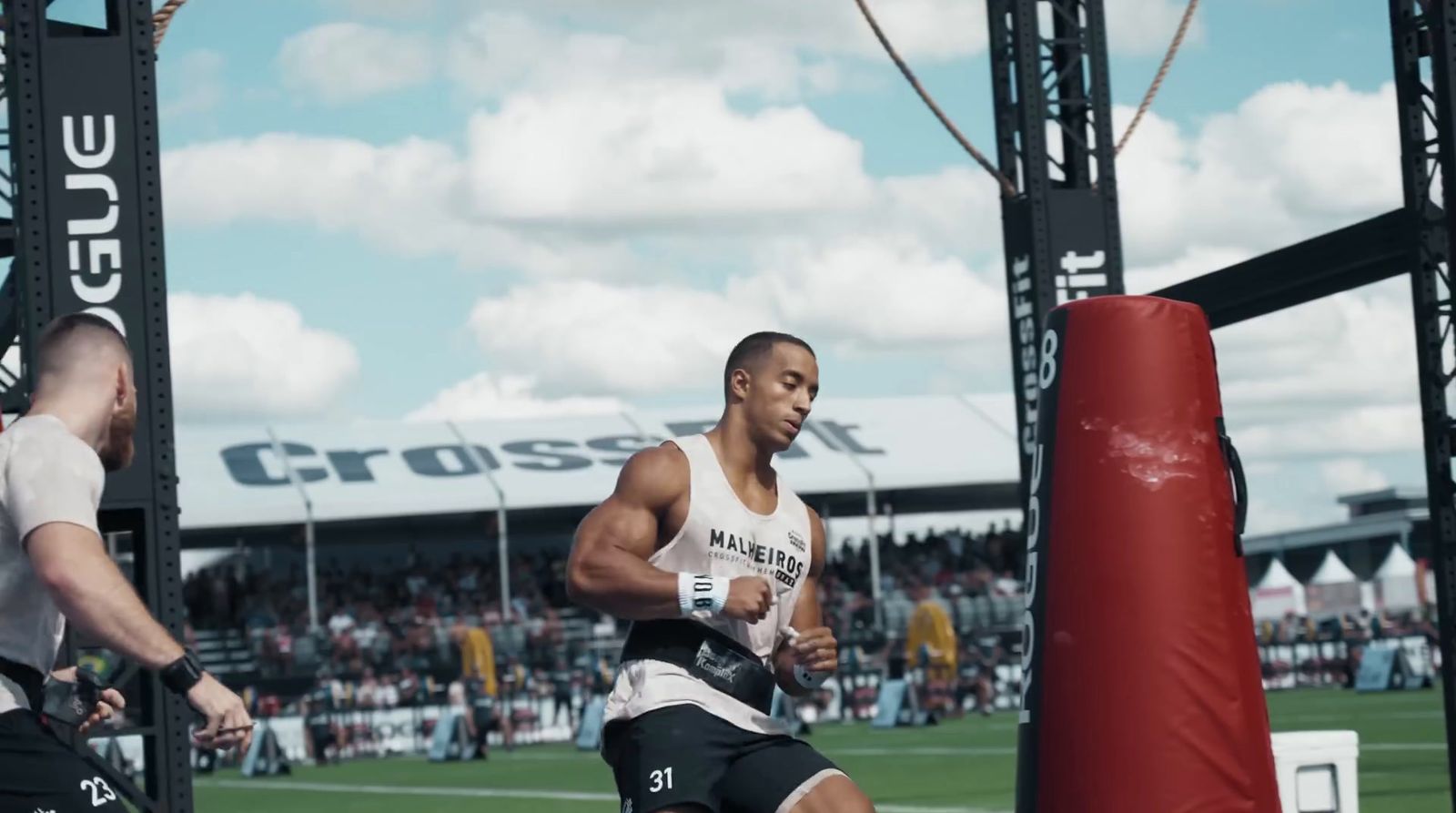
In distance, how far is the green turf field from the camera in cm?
1417

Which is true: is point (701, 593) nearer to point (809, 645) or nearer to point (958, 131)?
point (809, 645)

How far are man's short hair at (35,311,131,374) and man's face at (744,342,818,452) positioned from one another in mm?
1885

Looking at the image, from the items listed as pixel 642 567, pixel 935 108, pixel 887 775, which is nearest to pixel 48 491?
pixel 642 567

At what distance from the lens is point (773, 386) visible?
225 inches

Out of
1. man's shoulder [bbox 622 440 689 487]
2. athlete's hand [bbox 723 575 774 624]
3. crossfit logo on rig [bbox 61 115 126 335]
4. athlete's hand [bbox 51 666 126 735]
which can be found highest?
crossfit logo on rig [bbox 61 115 126 335]

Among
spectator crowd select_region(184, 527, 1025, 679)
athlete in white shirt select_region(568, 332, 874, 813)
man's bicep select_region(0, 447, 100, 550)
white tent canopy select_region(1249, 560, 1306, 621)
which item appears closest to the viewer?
man's bicep select_region(0, 447, 100, 550)

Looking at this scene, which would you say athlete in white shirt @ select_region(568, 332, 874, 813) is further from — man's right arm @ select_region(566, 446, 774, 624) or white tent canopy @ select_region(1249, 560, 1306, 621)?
white tent canopy @ select_region(1249, 560, 1306, 621)

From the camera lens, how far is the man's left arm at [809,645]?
5.65m

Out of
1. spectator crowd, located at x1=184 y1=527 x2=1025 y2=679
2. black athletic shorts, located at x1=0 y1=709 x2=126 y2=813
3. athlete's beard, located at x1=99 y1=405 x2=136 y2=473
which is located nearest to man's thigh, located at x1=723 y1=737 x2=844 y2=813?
black athletic shorts, located at x1=0 y1=709 x2=126 y2=813

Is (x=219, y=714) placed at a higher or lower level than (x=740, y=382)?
lower

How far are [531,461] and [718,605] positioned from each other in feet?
88.3

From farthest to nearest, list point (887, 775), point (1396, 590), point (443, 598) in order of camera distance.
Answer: point (1396, 590)
point (443, 598)
point (887, 775)

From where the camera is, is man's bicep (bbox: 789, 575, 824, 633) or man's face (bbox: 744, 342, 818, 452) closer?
man's face (bbox: 744, 342, 818, 452)

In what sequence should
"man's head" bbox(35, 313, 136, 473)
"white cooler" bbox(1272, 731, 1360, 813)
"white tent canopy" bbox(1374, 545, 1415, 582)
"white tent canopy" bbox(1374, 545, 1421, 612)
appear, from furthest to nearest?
"white tent canopy" bbox(1374, 545, 1421, 612)
"white tent canopy" bbox(1374, 545, 1415, 582)
"white cooler" bbox(1272, 731, 1360, 813)
"man's head" bbox(35, 313, 136, 473)
